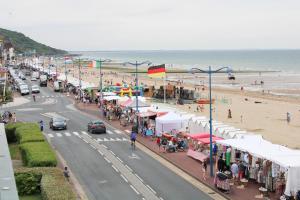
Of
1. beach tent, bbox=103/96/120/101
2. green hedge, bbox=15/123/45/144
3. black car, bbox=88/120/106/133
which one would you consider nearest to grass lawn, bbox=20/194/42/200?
green hedge, bbox=15/123/45/144

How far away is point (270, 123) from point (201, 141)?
68.8 ft

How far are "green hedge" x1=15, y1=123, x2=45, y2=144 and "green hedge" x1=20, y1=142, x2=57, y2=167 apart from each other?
58.5 inches

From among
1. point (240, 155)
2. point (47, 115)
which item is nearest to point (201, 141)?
point (240, 155)

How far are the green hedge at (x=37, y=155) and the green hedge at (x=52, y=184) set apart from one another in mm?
1454

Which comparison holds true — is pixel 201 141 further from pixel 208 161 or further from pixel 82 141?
pixel 82 141

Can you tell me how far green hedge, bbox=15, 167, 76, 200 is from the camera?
61.0 ft

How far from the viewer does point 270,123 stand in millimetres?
51438

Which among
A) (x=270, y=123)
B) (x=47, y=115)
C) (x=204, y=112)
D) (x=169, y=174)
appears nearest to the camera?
(x=169, y=174)

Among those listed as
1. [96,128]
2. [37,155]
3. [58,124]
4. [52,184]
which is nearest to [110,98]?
[58,124]

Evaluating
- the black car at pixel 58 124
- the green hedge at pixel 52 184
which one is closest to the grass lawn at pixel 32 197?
the green hedge at pixel 52 184

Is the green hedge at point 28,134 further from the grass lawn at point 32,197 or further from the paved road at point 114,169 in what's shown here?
the grass lawn at point 32,197

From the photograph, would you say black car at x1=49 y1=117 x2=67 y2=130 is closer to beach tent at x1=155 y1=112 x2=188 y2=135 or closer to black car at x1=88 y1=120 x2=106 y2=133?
black car at x1=88 y1=120 x2=106 y2=133

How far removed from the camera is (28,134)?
105 feet

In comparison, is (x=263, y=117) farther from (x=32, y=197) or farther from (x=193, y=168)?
(x=32, y=197)
